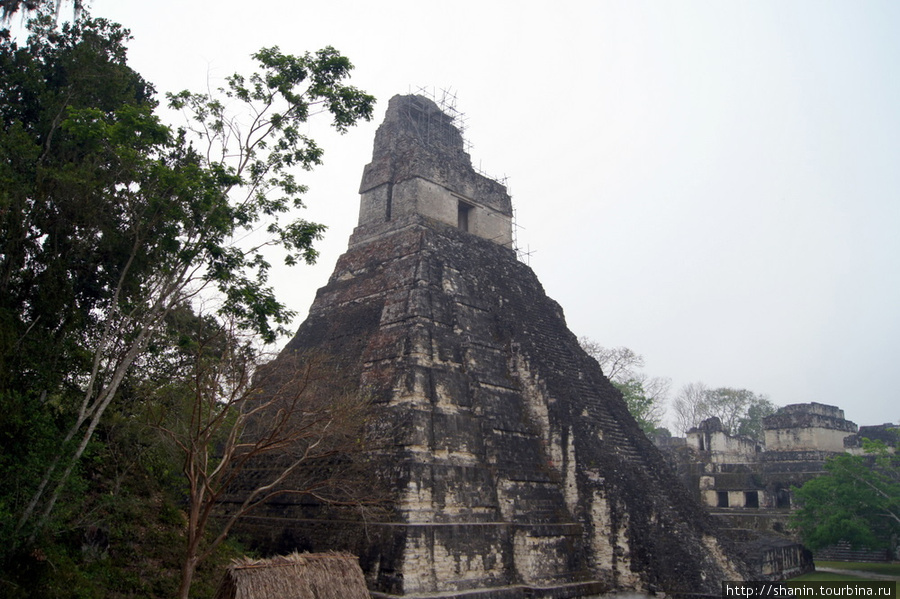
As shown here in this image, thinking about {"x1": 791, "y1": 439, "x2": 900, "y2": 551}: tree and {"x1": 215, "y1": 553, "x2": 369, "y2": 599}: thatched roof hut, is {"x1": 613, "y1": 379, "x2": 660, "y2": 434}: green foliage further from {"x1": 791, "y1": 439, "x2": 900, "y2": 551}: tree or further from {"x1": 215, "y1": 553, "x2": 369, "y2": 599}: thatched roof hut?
{"x1": 215, "y1": 553, "x2": 369, "y2": 599}: thatched roof hut

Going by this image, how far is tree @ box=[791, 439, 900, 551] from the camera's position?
16.7 metres

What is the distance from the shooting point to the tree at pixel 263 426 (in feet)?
26.5

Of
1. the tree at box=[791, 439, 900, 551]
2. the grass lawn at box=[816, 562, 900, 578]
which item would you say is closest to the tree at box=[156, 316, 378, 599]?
the tree at box=[791, 439, 900, 551]

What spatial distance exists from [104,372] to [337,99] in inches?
194

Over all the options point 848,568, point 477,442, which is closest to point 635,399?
point 848,568

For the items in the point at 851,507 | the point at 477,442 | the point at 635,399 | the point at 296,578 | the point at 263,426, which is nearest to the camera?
the point at 296,578

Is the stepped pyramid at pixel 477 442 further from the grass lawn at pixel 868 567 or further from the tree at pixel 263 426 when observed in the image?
the grass lawn at pixel 868 567

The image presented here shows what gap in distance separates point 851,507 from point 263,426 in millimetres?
15539

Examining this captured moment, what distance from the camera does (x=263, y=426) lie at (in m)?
11.1

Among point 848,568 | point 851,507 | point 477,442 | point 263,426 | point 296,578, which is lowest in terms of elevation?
point 848,568

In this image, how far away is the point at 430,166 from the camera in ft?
48.4

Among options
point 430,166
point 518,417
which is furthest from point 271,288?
point 430,166

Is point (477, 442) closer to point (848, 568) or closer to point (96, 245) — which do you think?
point (96, 245)

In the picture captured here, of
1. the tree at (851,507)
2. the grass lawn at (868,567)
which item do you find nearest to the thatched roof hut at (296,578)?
the tree at (851,507)
